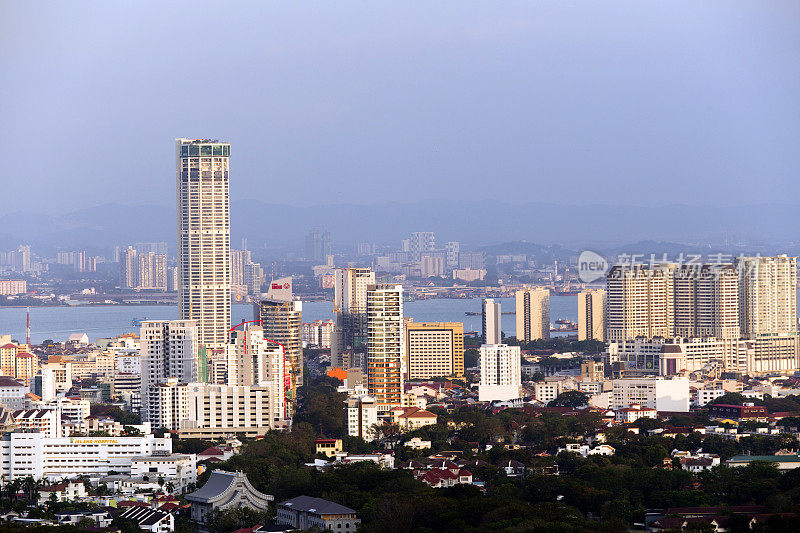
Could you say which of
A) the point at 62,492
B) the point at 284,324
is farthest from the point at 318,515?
the point at 284,324

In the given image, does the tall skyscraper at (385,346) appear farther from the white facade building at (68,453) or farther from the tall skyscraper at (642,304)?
the tall skyscraper at (642,304)

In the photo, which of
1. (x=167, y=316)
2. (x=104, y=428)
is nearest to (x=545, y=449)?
(x=104, y=428)

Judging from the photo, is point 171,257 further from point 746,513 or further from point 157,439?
point 746,513

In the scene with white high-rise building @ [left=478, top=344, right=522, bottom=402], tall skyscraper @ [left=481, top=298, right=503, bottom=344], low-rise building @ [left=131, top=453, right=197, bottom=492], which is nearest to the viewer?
low-rise building @ [left=131, top=453, right=197, bottom=492]

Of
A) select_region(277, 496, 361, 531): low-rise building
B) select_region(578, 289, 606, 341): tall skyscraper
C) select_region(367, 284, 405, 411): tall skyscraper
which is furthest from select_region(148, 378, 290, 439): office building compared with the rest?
select_region(578, 289, 606, 341): tall skyscraper

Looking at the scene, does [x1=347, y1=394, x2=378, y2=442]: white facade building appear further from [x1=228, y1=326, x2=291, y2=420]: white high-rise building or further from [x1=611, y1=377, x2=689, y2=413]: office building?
[x1=611, y1=377, x2=689, y2=413]: office building

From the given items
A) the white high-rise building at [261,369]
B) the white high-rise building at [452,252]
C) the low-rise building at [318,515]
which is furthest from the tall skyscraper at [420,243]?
the low-rise building at [318,515]

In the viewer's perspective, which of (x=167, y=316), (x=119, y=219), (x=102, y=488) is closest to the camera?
(x=102, y=488)
